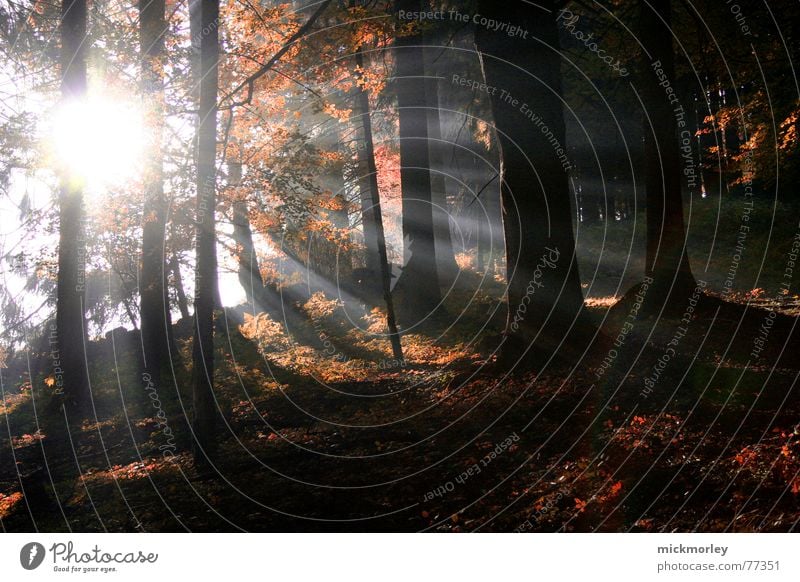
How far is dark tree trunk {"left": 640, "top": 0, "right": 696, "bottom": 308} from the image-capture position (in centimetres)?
1162

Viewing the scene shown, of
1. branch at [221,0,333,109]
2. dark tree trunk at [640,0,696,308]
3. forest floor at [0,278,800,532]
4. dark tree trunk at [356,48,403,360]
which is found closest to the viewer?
forest floor at [0,278,800,532]

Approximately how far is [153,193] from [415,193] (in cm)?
800

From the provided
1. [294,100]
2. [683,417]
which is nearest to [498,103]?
[683,417]

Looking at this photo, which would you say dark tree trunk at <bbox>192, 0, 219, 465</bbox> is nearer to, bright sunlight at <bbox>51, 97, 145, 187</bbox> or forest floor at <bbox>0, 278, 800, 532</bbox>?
forest floor at <bbox>0, 278, 800, 532</bbox>

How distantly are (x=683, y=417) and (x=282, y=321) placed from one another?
1650cm

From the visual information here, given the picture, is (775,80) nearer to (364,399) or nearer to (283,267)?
(364,399)

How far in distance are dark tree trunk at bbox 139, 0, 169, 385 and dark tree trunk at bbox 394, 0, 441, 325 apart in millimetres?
6383

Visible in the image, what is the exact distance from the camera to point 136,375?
1578 cm
